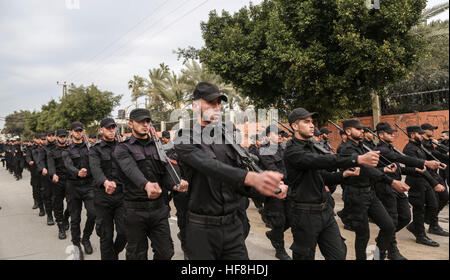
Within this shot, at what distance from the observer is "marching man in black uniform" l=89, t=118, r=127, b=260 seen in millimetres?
3957

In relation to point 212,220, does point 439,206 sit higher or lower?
lower

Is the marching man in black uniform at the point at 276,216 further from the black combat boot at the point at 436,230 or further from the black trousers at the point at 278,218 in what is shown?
the black combat boot at the point at 436,230

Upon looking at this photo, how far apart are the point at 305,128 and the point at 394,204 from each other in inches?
89.0

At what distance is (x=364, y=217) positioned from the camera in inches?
156

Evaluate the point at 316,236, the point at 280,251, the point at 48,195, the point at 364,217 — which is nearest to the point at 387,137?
the point at 364,217

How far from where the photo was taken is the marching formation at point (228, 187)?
2355 millimetres

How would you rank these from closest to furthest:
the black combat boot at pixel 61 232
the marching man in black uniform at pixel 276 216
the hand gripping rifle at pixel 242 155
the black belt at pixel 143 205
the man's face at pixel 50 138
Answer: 1. the hand gripping rifle at pixel 242 155
2. the black belt at pixel 143 205
3. the marching man in black uniform at pixel 276 216
4. the black combat boot at pixel 61 232
5. the man's face at pixel 50 138

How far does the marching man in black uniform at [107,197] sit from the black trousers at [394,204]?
370 centimetres

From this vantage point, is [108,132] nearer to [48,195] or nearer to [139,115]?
[139,115]

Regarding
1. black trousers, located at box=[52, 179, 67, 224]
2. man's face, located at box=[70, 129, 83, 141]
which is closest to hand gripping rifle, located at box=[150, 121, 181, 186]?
man's face, located at box=[70, 129, 83, 141]

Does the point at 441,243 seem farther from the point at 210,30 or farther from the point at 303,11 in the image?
the point at 210,30

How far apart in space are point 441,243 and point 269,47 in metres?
7.47

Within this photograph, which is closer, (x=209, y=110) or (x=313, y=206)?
(x=209, y=110)

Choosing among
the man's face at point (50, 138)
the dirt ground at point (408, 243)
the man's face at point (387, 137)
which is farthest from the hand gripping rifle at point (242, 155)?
the man's face at point (50, 138)
